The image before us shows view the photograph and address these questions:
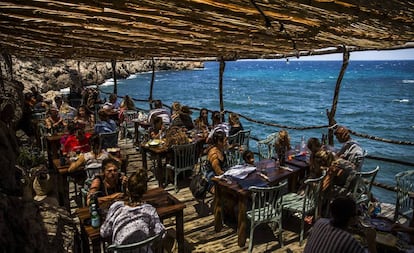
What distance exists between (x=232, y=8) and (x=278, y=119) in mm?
34844

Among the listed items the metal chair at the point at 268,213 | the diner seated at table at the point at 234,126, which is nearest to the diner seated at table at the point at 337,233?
the metal chair at the point at 268,213

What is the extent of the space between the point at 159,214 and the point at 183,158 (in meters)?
2.96

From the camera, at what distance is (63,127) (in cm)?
902

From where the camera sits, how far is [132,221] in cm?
309

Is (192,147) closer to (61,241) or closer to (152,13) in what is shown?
(61,241)

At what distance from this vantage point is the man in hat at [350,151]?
5750 mm

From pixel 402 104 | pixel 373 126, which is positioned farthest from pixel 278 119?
pixel 402 104

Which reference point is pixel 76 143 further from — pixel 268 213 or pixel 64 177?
pixel 268 213

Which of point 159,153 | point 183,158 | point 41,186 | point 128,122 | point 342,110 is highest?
point 159,153

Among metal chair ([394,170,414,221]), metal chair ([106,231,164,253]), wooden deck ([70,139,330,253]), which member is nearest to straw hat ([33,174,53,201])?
wooden deck ([70,139,330,253])

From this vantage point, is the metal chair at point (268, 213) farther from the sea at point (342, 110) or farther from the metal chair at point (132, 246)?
the sea at point (342, 110)

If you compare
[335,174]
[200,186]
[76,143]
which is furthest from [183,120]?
[335,174]

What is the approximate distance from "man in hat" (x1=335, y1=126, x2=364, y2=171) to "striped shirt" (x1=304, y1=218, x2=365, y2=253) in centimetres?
319

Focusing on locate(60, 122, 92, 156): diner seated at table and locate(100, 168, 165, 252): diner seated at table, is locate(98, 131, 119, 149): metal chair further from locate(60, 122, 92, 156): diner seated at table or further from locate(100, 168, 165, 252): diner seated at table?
locate(100, 168, 165, 252): diner seated at table
